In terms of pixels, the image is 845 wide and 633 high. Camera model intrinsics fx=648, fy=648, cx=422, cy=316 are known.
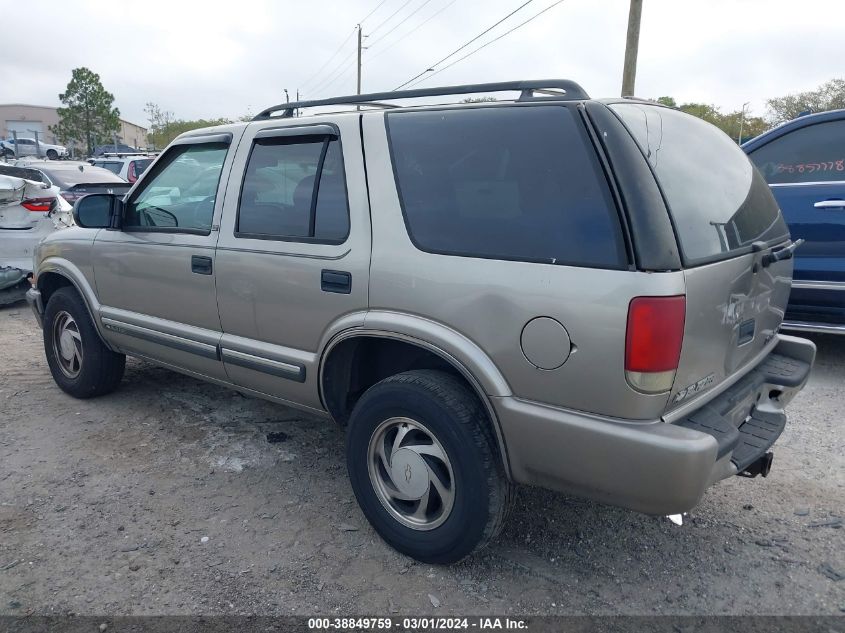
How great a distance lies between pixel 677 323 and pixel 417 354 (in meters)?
1.20

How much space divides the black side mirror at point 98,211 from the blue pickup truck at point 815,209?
15.5ft

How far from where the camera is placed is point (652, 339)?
2088 millimetres

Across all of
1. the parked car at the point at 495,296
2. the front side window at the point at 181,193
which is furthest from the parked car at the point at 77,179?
the parked car at the point at 495,296

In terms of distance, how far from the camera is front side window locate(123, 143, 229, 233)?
3.57 metres

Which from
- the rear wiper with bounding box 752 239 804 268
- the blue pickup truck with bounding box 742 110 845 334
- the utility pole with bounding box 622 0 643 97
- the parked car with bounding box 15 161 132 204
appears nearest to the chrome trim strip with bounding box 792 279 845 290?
the blue pickup truck with bounding box 742 110 845 334

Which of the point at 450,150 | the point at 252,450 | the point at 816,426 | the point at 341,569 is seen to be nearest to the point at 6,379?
the point at 252,450

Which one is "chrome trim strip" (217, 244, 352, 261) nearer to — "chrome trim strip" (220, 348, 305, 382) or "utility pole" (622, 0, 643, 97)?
"chrome trim strip" (220, 348, 305, 382)

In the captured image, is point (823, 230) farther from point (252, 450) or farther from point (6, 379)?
point (6, 379)

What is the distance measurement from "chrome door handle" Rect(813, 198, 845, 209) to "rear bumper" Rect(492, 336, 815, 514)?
299cm

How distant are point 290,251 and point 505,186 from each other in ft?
3.71

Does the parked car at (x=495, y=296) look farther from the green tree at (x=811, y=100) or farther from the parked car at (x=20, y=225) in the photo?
the green tree at (x=811, y=100)

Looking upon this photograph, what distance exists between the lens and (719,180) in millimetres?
2668

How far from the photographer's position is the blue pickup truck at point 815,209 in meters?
4.80

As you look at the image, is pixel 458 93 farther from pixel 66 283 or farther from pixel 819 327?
pixel 819 327
